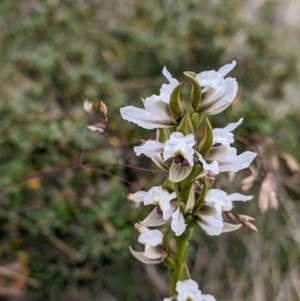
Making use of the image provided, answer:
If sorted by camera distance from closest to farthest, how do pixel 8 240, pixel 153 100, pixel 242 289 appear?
pixel 153 100 → pixel 8 240 → pixel 242 289

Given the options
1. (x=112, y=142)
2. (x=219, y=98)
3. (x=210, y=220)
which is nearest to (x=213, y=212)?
(x=210, y=220)

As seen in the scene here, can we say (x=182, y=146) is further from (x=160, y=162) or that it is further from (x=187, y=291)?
(x=187, y=291)

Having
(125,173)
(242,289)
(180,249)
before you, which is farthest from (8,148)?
(180,249)

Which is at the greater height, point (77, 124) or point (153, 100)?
point (153, 100)

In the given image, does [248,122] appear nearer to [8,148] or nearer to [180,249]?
[8,148]

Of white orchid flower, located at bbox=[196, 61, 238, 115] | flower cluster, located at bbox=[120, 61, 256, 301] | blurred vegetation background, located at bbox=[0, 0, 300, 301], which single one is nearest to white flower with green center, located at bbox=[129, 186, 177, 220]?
flower cluster, located at bbox=[120, 61, 256, 301]

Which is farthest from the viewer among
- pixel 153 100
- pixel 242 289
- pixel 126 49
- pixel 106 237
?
pixel 126 49

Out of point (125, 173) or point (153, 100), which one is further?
point (125, 173)
